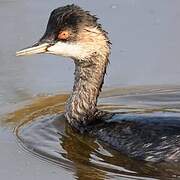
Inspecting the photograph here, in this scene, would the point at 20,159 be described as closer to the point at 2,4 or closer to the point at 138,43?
the point at 138,43

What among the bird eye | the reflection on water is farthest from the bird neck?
the bird eye

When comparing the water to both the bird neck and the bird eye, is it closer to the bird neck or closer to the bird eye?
the bird neck

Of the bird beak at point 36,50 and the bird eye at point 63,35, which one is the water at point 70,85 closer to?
the bird beak at point 36,50

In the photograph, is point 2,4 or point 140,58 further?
point 2,4

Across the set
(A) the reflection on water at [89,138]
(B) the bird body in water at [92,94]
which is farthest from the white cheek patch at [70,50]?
(A) the reflection on water at [89,138]

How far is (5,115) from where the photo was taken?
→ 8.45 metres

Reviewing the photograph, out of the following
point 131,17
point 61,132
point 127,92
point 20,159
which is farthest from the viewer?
point 131,17

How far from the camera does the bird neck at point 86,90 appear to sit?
8.23m

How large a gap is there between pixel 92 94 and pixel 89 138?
568 millimetres

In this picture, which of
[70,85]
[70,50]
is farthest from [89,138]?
[70,85]

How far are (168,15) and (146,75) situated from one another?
5.69 ft

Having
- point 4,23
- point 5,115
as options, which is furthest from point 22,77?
point 4,23

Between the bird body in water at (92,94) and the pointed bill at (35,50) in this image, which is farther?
the pointed bill at (35,50)

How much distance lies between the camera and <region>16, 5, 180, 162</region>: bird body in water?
24.3 ft
